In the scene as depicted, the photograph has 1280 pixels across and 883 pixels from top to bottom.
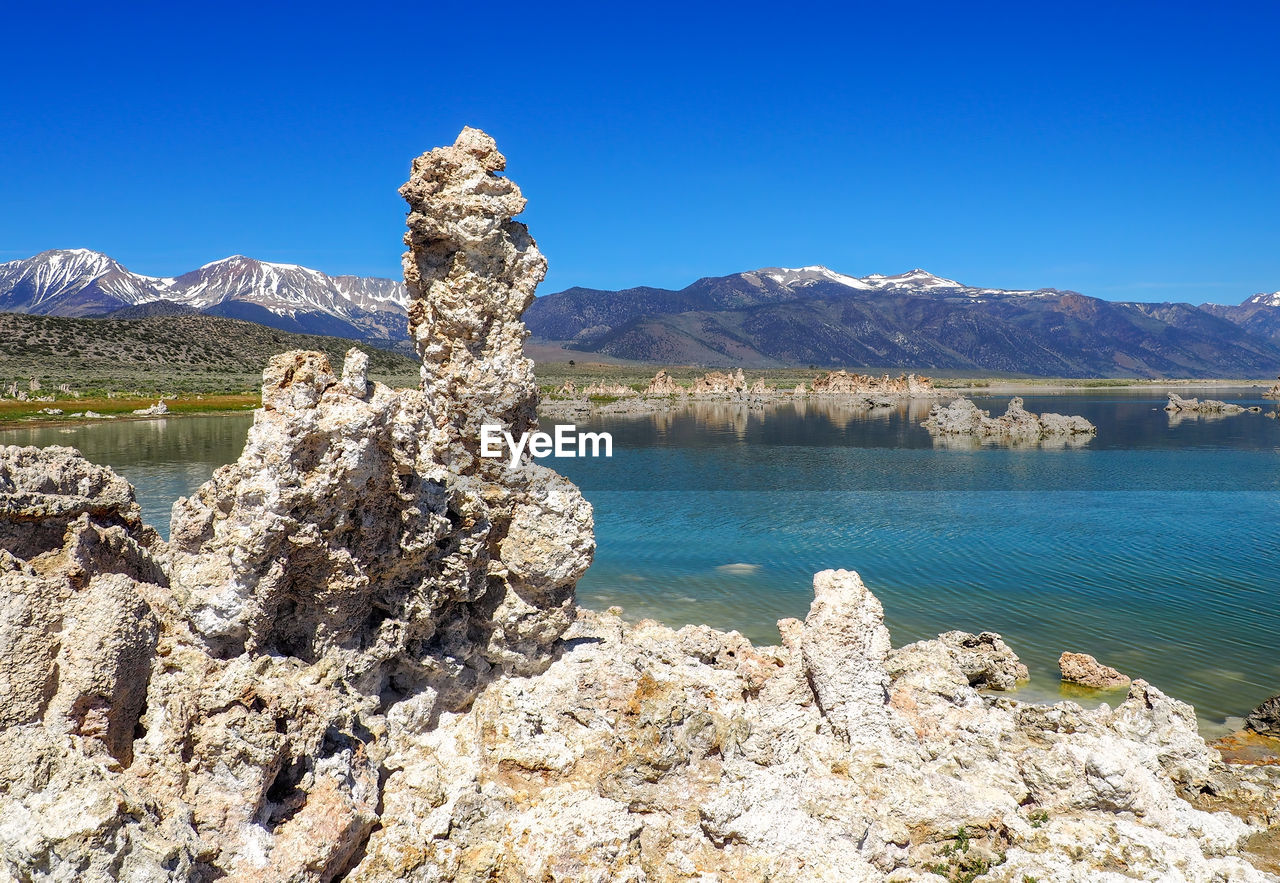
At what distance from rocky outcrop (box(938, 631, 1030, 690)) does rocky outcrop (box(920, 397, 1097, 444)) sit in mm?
48524

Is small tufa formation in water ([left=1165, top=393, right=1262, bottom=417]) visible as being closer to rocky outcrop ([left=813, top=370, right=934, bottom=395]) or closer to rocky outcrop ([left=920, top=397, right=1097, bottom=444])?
rocky outcrop ([left=920, top=397, right=1097, bottom=444])

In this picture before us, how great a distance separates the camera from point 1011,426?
62.7 meters

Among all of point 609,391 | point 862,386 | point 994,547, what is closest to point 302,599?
point 994,547

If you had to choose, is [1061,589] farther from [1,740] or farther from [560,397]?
[560,397]

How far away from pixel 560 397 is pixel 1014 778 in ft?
329

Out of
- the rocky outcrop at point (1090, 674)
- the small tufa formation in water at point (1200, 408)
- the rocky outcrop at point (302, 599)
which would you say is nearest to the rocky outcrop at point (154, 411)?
the rocky outcrop at point (302, 599)

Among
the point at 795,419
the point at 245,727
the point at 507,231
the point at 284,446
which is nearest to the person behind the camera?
the point at 245,727

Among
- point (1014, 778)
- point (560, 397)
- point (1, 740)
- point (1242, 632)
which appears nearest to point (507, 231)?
point (1, 740)

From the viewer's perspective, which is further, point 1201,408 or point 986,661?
point 1201,408

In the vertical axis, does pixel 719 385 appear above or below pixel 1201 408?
above

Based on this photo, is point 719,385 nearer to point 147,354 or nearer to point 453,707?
point 147,354

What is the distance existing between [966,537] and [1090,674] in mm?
12693

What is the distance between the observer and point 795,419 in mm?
83250

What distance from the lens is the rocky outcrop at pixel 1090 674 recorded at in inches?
540
